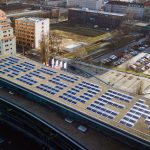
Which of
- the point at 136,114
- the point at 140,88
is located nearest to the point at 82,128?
the point at 136,114

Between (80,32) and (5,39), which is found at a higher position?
(5,39)

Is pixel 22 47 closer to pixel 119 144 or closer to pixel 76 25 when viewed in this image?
pixel 76 25

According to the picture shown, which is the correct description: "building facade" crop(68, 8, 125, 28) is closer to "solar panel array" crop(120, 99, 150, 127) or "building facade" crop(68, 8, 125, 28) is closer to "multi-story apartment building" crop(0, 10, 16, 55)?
"multi-story apartment building" crop(0, 10, 16, 55)

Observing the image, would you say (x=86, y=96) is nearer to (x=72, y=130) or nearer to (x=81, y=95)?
(x=81, y=95)

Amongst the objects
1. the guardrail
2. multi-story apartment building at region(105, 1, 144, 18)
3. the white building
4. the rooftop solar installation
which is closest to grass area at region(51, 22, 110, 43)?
multi-story apartment building at region(105, 1, 144, 18)

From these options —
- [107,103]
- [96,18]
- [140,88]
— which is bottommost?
[140,88]

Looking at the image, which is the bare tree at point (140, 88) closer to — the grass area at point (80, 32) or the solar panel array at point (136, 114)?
the solar panel array at point (136, 114)

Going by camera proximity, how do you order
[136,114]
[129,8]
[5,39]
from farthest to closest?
1. [129,8]
2. [5,39]
3. [136,114]
